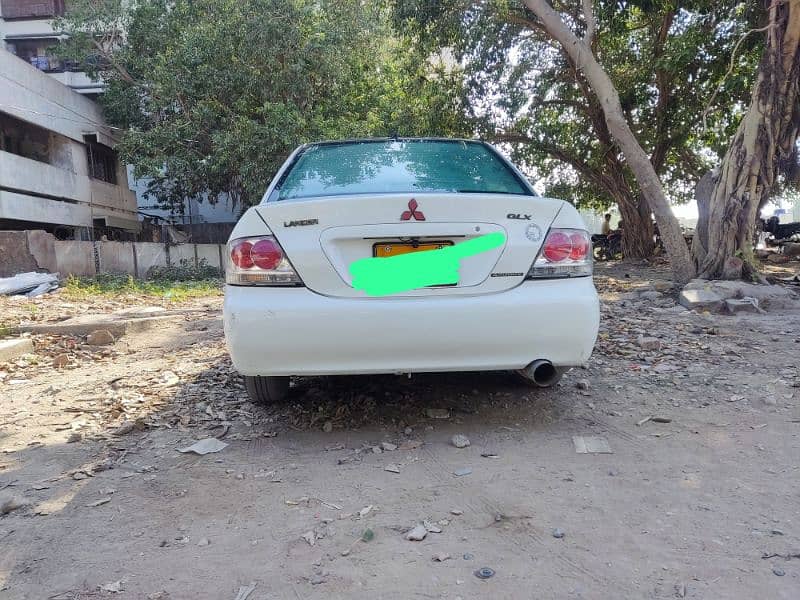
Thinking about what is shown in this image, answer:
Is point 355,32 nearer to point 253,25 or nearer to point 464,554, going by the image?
point 253,25

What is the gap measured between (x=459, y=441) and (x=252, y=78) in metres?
14.2

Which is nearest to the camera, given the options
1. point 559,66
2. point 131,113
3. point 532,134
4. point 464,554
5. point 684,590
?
point 684,590

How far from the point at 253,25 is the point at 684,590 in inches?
594

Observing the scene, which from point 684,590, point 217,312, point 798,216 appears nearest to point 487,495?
point 684,590

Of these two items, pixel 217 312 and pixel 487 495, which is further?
pixel 217 312

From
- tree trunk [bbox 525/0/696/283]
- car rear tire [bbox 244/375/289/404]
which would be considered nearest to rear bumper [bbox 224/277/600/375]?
car rear tire [bbox 244/375/289/404]

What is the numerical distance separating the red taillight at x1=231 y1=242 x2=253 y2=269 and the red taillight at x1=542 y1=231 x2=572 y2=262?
1.32 meters

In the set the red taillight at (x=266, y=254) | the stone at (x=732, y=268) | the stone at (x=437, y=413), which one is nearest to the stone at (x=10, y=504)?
the red taillight at (x=266, y=254)

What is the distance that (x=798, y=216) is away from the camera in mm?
45219

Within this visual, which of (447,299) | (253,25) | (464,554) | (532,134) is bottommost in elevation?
(464,554)

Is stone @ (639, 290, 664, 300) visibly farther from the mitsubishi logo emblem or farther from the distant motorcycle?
the distant motorcycle

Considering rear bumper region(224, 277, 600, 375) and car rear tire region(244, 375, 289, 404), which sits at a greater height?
rear bumper region(224, 277, 600, 375)

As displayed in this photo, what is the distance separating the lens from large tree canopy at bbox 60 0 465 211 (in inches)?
547

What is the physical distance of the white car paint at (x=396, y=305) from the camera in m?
2.48
